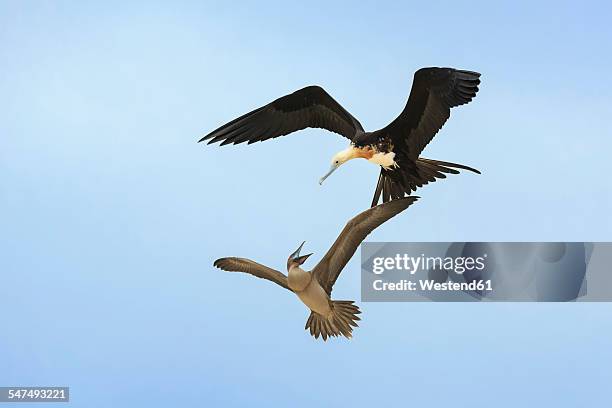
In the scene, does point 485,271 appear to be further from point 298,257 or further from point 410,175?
point 298,257

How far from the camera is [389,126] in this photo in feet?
17.3

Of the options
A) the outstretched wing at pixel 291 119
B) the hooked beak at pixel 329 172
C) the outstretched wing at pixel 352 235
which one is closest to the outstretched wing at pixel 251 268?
the outstretched wing at pixel 352 235

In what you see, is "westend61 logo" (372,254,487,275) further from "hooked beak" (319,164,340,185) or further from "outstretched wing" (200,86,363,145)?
"outstretched wing" (200,86,363,145)

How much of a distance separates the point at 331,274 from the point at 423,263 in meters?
0.53

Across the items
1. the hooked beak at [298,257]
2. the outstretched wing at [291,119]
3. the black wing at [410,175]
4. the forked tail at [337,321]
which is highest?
the outstretched wing at [291,119]

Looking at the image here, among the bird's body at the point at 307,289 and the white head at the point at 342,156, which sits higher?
the white head at the point at 342,156

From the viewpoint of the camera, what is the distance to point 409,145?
17.4ft

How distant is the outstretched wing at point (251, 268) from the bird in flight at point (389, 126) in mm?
662

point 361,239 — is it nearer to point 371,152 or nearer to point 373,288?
point 373,288

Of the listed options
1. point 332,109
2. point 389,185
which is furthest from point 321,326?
point 332,109

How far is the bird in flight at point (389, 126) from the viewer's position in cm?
509

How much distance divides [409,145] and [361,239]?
70 centimetres

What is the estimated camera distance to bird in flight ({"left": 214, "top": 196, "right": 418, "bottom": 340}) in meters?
4.79

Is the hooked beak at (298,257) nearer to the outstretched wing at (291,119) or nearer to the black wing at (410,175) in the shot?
the black wing at (410,175)
